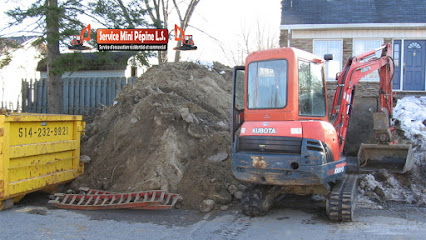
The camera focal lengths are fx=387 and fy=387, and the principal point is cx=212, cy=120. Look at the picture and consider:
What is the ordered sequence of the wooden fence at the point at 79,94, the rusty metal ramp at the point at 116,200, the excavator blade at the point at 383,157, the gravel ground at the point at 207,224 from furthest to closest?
the wooden fence at the point at 79,94
the excavator blade at the point at 383,157
the rusty metal ramp at the point at 116,200
the gravel ground at the point at 207,224

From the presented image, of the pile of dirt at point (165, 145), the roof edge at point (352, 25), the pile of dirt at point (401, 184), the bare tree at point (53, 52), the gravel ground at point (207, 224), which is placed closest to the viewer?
the gravel ground at point (207, 224)

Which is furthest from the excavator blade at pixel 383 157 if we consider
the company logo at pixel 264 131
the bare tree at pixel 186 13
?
the bare tree at pixel 186 13

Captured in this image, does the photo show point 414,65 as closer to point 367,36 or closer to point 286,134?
point 367,36

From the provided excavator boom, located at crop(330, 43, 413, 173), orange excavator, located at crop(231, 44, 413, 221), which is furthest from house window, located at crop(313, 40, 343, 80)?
orange excavator, located at crop(231, 44, 413, 221)

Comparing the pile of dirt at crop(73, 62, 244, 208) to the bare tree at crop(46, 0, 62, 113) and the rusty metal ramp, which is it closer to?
the rusty metal ramp

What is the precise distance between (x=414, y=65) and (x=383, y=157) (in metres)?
7.39

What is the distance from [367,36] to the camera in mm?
14477

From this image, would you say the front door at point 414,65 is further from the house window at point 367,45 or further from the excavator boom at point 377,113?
the excavator boom at point 377,113

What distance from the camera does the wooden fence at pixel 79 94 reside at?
16.4m

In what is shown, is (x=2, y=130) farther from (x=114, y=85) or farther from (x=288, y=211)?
(x=114, y=85)

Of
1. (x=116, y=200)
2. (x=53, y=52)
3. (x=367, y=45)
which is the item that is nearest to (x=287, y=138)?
(x=116, y=200)

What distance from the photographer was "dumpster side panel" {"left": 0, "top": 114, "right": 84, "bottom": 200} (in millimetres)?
7031

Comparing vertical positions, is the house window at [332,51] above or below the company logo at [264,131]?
above

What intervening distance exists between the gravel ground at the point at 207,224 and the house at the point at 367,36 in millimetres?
8270
